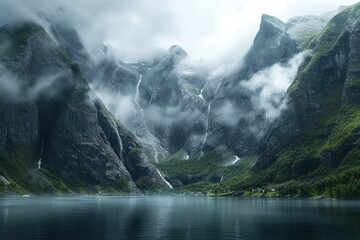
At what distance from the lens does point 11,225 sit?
289ft

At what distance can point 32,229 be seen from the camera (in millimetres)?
81500

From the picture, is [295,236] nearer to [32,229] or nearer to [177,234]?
[177,234]

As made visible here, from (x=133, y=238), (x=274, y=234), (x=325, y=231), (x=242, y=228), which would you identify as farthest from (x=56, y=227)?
(x=325, y=231)

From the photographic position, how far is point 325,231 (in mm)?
78000

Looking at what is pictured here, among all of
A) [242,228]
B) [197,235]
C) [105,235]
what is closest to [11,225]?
[105,235]

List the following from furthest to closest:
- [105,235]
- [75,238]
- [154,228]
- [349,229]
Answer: [154,228], [349,229], [105,235], [75,238]

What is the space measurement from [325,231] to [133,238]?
1349 inches

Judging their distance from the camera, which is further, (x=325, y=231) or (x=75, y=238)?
(x=325, y=231)

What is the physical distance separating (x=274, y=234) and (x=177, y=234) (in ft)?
53.9

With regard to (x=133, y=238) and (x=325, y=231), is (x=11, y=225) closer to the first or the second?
(x=133, y=238)

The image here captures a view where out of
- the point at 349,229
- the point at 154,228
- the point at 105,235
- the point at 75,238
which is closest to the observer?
the point at 75,238

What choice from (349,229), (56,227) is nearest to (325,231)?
(349,229)

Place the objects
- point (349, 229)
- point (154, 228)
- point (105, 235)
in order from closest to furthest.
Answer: point (105, 235) < point (349, 229) < point (154, 228)

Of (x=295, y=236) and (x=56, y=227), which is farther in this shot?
(x=56, y=227)
